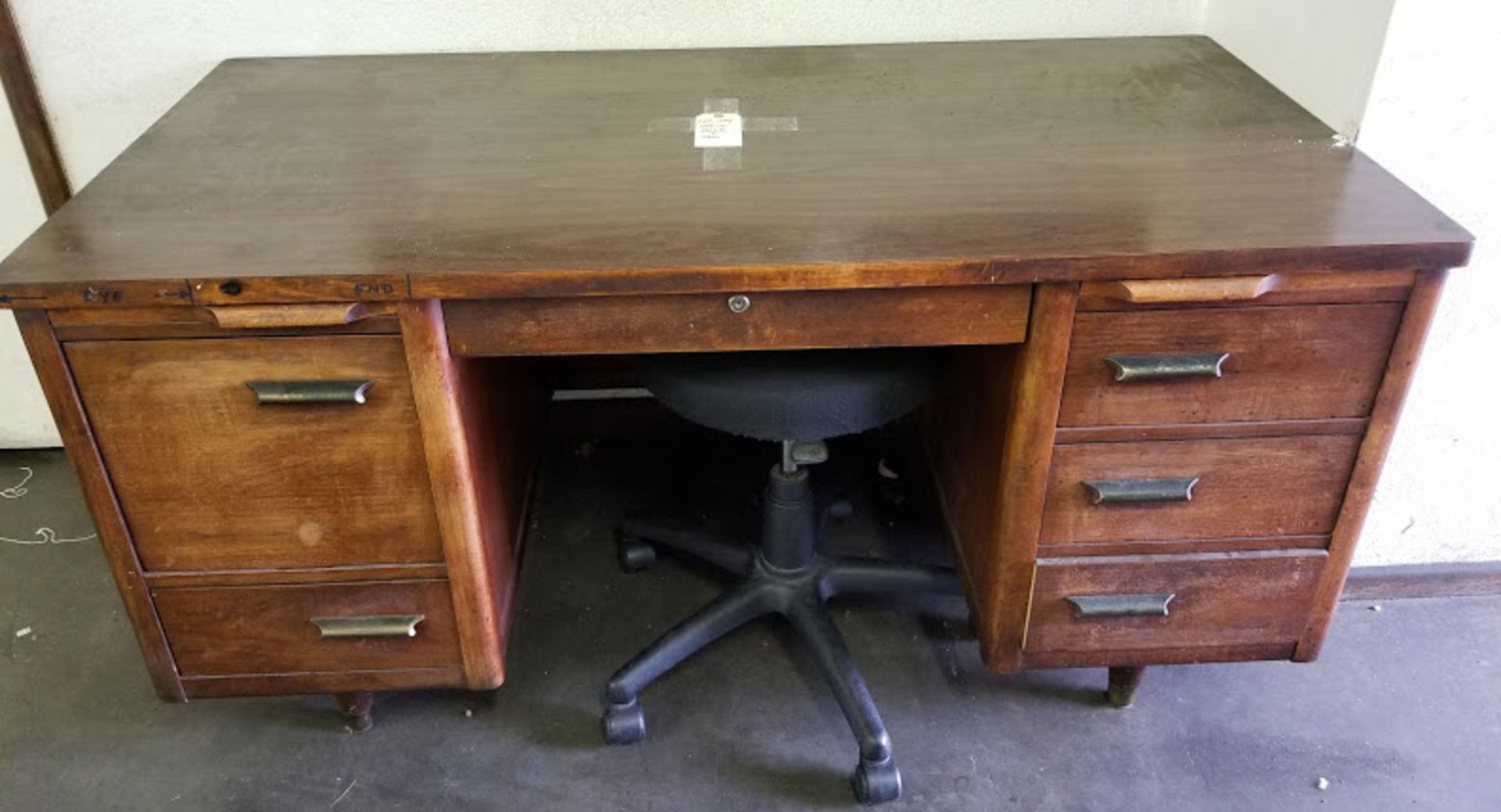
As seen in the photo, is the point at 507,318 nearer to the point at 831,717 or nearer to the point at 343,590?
the point at 343,590

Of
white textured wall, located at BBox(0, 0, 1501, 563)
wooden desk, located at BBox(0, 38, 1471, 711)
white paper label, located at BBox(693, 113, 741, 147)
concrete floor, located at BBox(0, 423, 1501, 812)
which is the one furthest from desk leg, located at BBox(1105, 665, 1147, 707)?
white paper label, located at BBox(693, 113, 741, 147)

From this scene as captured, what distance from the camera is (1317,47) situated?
51.7 inches

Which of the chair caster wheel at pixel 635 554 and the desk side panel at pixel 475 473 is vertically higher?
the desk side panel at pixel 475 473

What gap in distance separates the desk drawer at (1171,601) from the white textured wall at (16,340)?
5.02 feet

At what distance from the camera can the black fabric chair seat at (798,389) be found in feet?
3.71

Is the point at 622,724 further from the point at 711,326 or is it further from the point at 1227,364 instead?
the point at 1227,364

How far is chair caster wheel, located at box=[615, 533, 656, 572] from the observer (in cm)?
165

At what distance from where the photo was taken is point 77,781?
4.39 feet

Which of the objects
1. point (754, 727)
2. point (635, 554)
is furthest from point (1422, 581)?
point (635, 554)

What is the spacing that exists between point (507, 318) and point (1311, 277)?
0.75 meters

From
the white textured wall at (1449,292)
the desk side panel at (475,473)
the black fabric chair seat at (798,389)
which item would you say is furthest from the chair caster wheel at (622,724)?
the white textured wall at (1449,292)

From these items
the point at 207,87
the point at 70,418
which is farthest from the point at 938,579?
the point at 207,87

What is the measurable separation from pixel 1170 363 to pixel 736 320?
43cm

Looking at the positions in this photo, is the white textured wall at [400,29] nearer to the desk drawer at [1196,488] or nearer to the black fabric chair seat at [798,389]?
the black fabric chair seat at [798,389]
